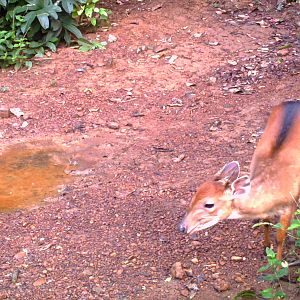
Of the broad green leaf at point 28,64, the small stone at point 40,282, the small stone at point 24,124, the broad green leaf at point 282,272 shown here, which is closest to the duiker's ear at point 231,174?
the broad green leaf at point 282,272

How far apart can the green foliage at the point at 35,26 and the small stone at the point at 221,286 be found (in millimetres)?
5183

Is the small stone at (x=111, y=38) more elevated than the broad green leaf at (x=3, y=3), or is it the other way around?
the broad green leaf at (x=3, y=3)

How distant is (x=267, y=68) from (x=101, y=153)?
2.78 m

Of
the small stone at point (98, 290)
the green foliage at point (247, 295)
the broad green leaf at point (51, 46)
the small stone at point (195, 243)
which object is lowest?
the broad green leaf at point (51, 46)

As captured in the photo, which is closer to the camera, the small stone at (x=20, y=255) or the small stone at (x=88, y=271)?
the small stone at (x=88, y=271)

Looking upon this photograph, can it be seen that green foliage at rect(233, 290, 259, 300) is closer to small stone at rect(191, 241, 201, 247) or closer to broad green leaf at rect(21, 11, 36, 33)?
small stone at rect(191, 241, 201, 247)

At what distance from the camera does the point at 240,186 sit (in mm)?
4465

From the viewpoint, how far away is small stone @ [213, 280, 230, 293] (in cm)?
464

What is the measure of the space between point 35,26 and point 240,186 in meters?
5.60

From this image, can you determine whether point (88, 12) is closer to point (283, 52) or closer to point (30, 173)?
point (283, 52)

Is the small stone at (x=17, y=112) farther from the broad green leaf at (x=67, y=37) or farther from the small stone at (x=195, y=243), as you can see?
the small stone at (x=195, y=243)

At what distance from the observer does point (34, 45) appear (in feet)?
30.5

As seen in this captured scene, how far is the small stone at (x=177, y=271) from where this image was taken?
4.79 metres

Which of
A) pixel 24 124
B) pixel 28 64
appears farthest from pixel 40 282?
pixel 28 64
